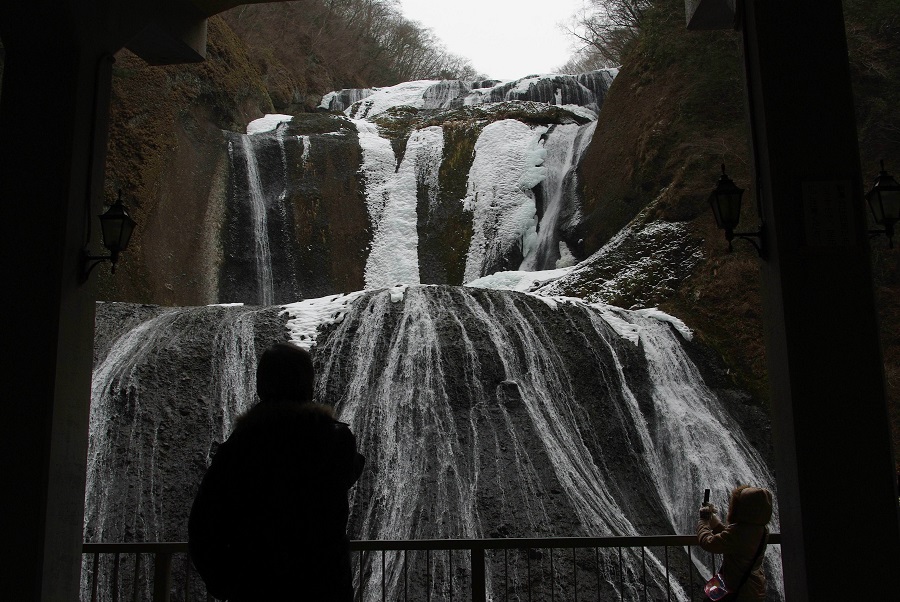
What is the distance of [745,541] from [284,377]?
272cm

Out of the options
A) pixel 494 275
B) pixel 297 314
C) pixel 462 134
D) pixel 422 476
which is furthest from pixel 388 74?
pixel 422 476

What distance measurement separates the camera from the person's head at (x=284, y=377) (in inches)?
113

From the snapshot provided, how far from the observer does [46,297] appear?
4980 mm

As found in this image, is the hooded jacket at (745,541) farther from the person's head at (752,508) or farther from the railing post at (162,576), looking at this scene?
the railing post at (162,576)

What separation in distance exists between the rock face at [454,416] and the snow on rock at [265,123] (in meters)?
11.6

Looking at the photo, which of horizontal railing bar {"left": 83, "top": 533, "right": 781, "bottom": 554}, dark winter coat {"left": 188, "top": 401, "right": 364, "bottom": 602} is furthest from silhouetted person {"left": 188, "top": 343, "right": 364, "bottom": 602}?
horizontal railing bar {"left": 83, "top": 533, "right": 781, "bottom": 554}

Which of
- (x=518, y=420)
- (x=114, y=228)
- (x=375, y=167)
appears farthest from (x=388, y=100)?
(x=114, y=228)

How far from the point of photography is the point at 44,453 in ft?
15.6

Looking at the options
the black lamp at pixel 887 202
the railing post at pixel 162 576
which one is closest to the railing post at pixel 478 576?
the railing post at pixel 162 576

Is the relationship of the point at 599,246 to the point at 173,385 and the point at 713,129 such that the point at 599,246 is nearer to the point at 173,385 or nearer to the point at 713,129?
the point at 713,129

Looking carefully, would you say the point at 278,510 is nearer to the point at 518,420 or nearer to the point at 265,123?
the point at 518,420

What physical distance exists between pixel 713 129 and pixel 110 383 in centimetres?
1268

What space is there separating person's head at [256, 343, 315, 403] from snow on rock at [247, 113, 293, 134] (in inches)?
795

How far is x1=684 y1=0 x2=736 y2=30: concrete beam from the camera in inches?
257
